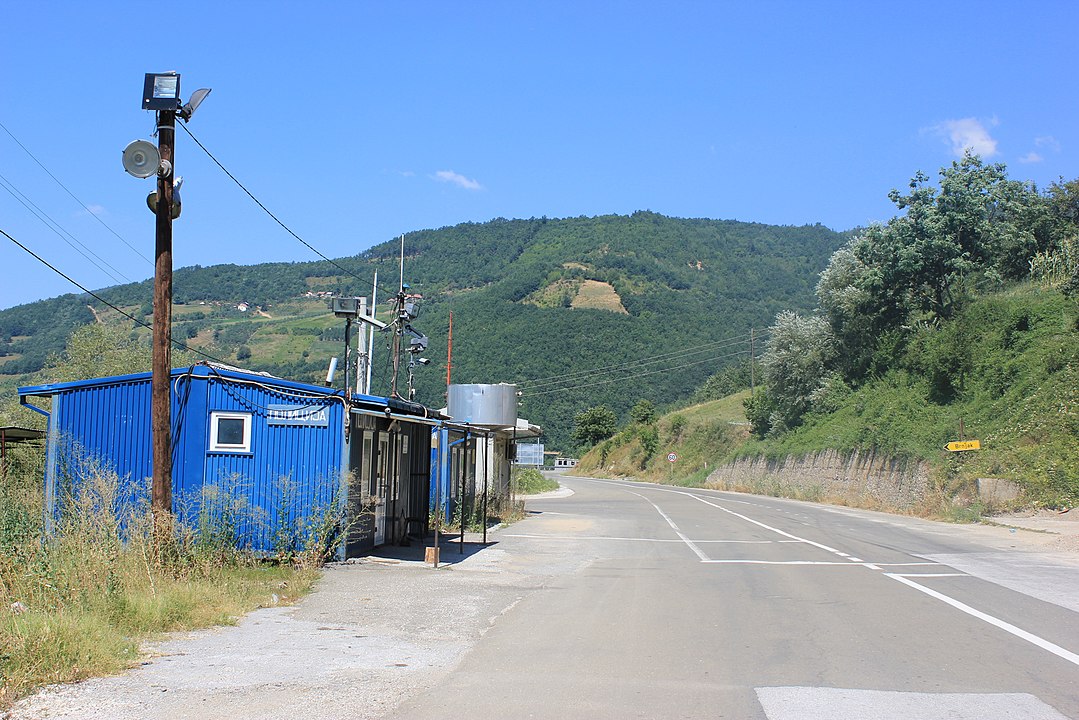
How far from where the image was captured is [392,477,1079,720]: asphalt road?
6922mm

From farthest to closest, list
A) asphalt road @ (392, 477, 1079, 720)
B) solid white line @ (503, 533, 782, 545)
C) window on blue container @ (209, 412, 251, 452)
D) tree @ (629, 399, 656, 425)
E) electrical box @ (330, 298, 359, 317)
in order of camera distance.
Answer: tree @ (629, 399, 656, 425)
solid white line @ (503, 533, 782, 545)
electrical box @ (330, 298, 359, 317)
window on blue container @ (209, 412, 251, 452)
asphalt road @ (392, 477, 1079, 720)

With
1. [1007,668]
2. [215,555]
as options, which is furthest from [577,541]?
[1007,668]

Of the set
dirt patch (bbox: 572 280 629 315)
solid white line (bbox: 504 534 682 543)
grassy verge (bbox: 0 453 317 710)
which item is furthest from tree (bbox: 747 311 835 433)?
dirt patch (bbox: 572 280 629 315)

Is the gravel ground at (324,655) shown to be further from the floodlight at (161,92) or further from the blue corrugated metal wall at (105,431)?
the floodlight at (161,92)

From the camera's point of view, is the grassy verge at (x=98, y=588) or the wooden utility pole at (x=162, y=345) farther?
the wooden utility pole at (x=162, y=345)

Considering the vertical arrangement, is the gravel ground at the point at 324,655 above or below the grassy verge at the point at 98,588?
below

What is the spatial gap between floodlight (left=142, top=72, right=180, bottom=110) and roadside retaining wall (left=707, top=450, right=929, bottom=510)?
28.9 metres

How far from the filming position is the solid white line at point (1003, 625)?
8.70m

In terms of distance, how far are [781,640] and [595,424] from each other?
Result: 113 metres

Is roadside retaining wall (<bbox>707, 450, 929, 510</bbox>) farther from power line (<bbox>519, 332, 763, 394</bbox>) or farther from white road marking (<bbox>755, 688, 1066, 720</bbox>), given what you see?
power line (<bbox>519, 332, 763, 394</bbox>)

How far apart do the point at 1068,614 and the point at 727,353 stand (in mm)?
125238

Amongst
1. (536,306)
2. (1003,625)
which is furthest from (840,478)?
(536,306)

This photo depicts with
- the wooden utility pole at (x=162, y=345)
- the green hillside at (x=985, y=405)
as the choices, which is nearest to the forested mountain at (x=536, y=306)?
the green hillside at (x=985, y=405)

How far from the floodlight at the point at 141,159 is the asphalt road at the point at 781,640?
24.6 feet
